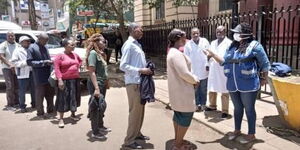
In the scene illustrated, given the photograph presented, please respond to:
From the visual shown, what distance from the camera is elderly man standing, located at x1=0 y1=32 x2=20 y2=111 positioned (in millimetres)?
7621

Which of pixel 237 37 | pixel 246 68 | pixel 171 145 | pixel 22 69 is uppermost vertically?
pixel 237 37

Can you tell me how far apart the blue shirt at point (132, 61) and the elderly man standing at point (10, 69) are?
13.4 ft

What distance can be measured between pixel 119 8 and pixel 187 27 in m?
4.40

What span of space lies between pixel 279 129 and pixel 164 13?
17.1m

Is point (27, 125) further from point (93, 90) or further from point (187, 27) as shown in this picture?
point (187, 27)

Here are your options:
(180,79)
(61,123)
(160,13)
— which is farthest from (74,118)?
(160,13)

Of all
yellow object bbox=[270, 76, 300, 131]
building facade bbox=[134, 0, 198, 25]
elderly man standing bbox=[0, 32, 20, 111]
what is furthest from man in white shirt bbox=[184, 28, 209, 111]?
building facade bbox=[134, 0, 198, 25]

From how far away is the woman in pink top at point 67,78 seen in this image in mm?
6078

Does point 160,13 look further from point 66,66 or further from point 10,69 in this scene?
point 66,66

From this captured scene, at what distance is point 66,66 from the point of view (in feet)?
20.2

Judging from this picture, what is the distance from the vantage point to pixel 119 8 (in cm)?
1430

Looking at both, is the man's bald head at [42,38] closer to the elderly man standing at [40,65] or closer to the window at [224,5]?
the elderly man standing at [40,65]

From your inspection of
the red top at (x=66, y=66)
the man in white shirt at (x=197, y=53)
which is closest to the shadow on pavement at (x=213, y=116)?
the man in white shirt at (x=197, y=53)

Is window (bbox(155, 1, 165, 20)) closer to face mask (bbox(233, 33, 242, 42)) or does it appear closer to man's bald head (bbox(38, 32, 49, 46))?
man's bald head (bbox(38, 32, 49, 46))
